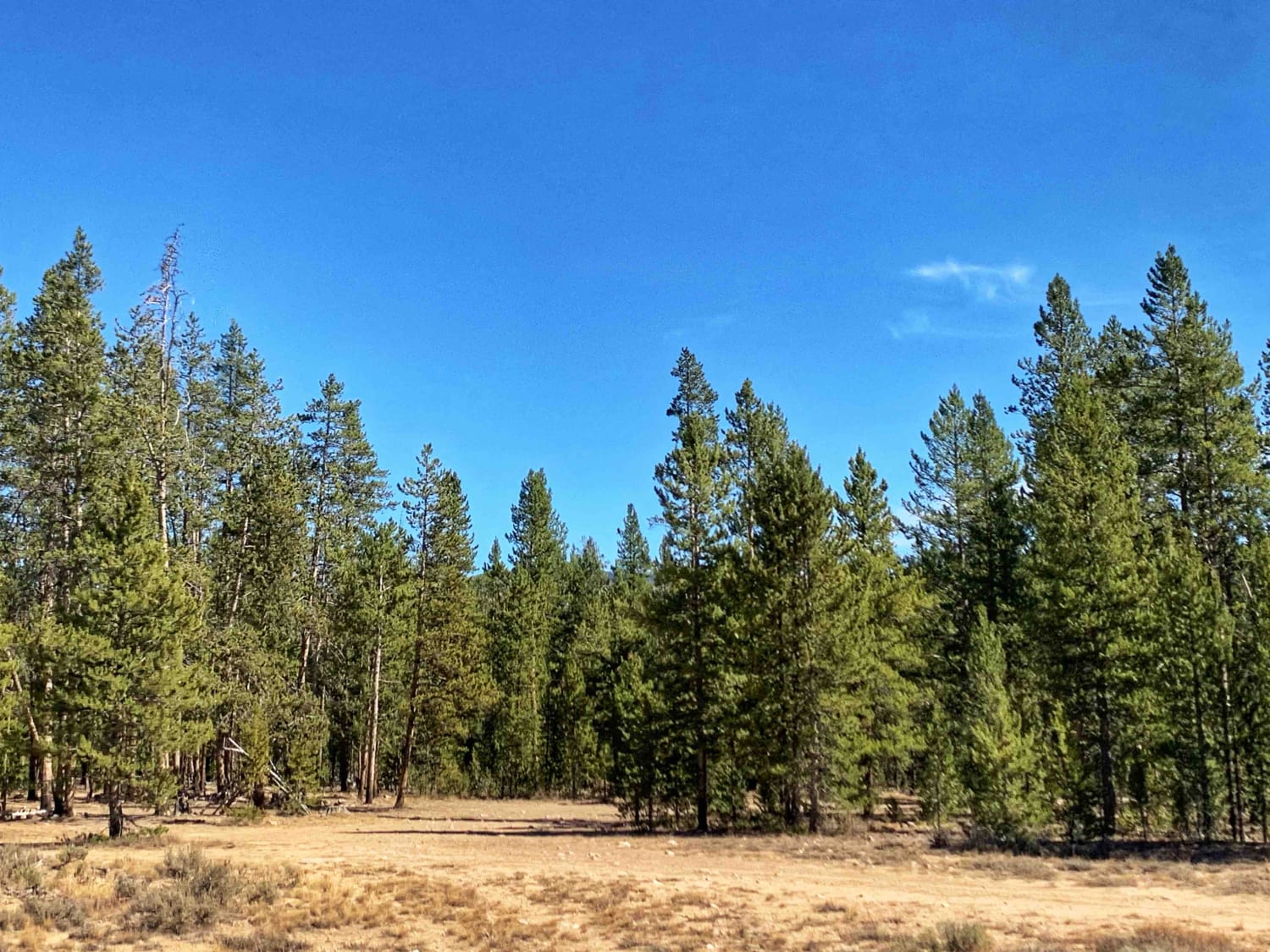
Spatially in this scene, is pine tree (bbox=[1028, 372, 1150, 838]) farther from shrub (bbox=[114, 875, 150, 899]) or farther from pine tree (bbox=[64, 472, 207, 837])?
pine tree (bbox=[64, 472, 207, 837])

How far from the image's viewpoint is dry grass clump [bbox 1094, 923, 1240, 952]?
394 inches

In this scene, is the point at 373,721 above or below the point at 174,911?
above

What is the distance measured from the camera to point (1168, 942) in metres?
10.4

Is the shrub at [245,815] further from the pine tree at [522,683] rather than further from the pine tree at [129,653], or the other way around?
the pine tree at [522,683]

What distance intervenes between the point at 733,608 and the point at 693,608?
1.85 meters

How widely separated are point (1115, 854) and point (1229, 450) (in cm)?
1637

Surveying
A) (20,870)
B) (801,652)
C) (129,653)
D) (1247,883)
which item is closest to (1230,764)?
(1247,883)

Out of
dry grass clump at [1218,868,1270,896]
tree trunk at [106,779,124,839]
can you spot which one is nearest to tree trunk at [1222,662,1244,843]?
dry grass clump at [1218,868,1270,896]

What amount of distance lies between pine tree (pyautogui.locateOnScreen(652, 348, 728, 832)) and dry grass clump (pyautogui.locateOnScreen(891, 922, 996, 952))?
1539 cm

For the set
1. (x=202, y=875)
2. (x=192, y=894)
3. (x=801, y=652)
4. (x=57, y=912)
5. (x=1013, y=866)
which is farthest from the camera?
(x=801, y=652)

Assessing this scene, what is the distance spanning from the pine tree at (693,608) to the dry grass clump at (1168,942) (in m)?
16.1

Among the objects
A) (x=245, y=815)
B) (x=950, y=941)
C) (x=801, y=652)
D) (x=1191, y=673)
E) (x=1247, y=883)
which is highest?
(x=801, y=652)

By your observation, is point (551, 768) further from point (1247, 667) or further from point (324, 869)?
point (1247, 667)

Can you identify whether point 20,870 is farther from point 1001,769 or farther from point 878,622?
point 878,622
